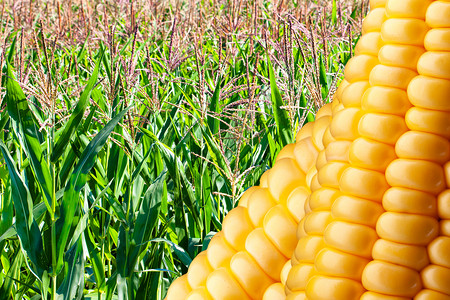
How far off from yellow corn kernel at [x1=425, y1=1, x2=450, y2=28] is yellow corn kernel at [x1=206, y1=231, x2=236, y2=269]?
283 millimetres

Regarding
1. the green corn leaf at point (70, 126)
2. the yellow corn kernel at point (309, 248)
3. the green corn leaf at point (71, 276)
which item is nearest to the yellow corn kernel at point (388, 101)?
the yellow corn kernel at point (309, 248)

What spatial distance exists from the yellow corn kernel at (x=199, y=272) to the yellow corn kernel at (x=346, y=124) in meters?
0.23

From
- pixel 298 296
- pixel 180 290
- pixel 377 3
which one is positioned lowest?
pixel 180 290

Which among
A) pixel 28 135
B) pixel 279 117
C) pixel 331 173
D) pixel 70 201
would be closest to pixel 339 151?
pixel 331 173

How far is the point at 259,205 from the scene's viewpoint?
1.90 ft

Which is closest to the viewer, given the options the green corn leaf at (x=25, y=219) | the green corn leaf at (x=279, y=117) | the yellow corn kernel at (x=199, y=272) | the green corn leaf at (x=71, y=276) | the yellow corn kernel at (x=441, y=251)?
the yellow corn kernel at (x=441, y=251)

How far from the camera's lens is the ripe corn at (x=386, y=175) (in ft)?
1.40

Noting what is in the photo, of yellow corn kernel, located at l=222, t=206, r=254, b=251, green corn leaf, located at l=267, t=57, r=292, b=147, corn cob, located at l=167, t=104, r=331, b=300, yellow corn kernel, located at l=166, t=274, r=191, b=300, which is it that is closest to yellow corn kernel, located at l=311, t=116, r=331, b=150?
corn cob, located at l=167, t=104, r=331, b=300

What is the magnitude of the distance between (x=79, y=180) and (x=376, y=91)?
112cm

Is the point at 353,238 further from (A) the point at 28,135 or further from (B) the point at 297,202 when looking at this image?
(A) the point at 28,135

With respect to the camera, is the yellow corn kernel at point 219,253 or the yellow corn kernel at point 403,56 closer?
the yellow corn kernel at point 403,56

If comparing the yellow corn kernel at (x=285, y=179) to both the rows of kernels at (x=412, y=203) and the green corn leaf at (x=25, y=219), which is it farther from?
the green corn leaf at (x=25, y=219)

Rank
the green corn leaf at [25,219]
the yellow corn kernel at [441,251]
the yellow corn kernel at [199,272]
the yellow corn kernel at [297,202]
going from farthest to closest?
1. the green corn leaf at [25,219]
2. the yellow corn kernel at [199,272]
3. the yellow corn kernel at [297,202]
4. the yellow corn kernel at [441,251]

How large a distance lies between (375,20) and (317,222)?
0.16m
